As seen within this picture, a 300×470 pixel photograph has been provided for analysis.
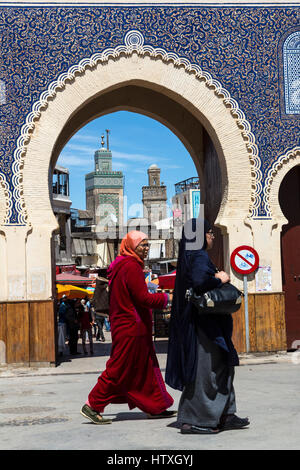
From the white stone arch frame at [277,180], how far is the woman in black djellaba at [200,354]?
231 inches

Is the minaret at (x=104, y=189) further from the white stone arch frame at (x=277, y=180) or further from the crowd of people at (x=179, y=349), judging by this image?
the crowd of people at (x=179, y=349)

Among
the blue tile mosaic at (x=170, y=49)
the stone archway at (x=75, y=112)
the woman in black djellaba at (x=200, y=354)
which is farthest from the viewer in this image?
the blue tile mosaic at (x=170, y=49)

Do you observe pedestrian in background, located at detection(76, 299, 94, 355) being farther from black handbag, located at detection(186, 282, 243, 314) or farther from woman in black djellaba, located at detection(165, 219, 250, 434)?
black handbag, located at detection(186, 282, 243, 314)

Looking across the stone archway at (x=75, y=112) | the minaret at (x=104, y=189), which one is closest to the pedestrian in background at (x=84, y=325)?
the stone archway at (x=75, y=112)

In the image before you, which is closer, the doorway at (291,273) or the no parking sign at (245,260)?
the no parking sign at (245,260)

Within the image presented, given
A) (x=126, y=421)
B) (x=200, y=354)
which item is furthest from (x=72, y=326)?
(x=200, y=354)

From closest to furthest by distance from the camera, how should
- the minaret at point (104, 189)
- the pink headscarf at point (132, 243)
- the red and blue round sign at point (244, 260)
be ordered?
the pink headscarf at point (132, 243) < the red and blue round sign at point (244, 260) < the minaret at point (104, 189)

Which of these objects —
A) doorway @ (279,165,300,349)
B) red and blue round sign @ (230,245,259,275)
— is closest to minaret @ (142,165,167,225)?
doorway @ (279,165,300,349)

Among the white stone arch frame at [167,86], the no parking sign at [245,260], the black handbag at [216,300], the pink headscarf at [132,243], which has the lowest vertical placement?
the black handbag at [216,300]

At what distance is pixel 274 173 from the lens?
11578mm

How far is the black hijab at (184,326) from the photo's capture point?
222 inches

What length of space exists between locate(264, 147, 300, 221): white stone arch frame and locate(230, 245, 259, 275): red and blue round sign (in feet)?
2.26

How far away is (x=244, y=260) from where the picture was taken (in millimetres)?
11336

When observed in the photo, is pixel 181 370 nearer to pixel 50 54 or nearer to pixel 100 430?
pixel 100 430
